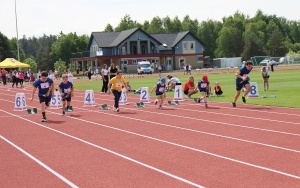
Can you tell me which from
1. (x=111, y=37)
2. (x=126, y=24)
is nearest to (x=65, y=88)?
(x=111, y=37)

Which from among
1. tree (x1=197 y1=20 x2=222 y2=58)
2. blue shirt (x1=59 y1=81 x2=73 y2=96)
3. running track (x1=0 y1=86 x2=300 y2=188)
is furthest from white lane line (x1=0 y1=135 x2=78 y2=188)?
tree (x1=197 y1=20 x2=222 y2=58)

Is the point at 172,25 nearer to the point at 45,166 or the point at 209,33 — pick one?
the point at 209,33

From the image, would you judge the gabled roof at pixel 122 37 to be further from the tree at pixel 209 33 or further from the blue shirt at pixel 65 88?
the blue shirt at pixel 65 88

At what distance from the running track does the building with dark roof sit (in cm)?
7112

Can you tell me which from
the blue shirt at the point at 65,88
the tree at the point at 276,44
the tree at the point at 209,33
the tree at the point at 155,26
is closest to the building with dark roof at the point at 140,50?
the tree at the point at 276,44

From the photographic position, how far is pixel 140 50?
92.4 m

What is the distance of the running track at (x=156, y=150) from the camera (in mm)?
8875

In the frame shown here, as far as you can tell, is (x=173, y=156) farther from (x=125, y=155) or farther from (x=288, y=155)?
(x=288, y=155)

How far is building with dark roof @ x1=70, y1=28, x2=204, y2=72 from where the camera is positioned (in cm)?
9044

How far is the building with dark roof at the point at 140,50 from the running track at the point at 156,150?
7112 centimetres

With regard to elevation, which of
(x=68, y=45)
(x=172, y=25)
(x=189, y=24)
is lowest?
(x=68, y=45)

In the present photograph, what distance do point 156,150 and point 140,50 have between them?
81198mm

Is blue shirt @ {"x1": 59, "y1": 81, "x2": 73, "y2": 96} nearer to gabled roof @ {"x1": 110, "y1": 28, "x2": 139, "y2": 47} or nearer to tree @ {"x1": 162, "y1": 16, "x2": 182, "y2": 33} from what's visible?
gabled roof @ {"x1": 110, "y1": 28, "x2": 139, "y2": 47}

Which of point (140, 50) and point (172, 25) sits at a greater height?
point (172, 25)
